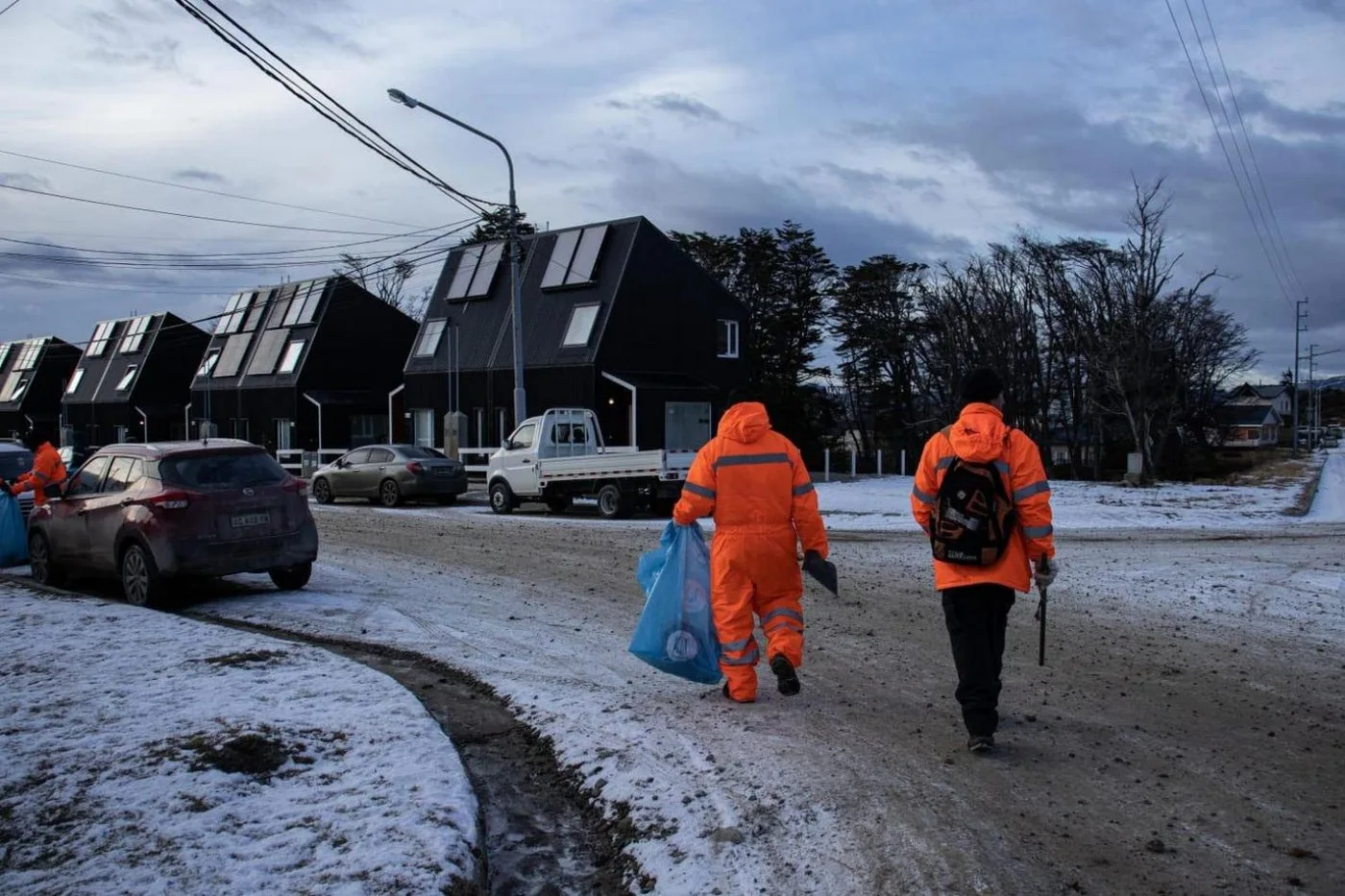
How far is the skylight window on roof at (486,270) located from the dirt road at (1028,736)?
1063 inches

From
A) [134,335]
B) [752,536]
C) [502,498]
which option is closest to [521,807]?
[752,536]

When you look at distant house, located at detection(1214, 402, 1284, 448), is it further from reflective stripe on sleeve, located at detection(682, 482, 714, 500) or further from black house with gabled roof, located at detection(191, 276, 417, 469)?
reflective stripe on sleeve, located at detection(682, 482, 714, 500)

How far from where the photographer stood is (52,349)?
227 feet

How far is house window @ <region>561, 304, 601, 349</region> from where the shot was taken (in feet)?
108

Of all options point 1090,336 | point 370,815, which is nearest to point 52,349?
point 1090,336

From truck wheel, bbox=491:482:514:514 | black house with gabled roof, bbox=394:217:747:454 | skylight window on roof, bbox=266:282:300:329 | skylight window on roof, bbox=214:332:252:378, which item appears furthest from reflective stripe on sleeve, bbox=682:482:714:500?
Answer: skylight window on roof, bbox=214:332:252:378

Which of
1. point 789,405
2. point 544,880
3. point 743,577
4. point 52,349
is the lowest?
point 544,880

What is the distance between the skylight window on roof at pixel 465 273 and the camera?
37.9 metres

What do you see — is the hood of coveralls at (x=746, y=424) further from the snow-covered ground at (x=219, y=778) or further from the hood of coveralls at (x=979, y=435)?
the snow-covered ground at (x=219, y=778)

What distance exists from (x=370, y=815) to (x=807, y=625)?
5.10 meters

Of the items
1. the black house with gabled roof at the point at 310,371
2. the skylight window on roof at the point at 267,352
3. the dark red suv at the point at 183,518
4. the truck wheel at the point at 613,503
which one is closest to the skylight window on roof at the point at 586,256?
the black house with gabled roof at the point at 310,371

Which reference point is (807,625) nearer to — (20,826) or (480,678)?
(480,678)

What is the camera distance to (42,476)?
42.0 ft

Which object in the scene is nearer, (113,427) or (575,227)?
(575,227)
